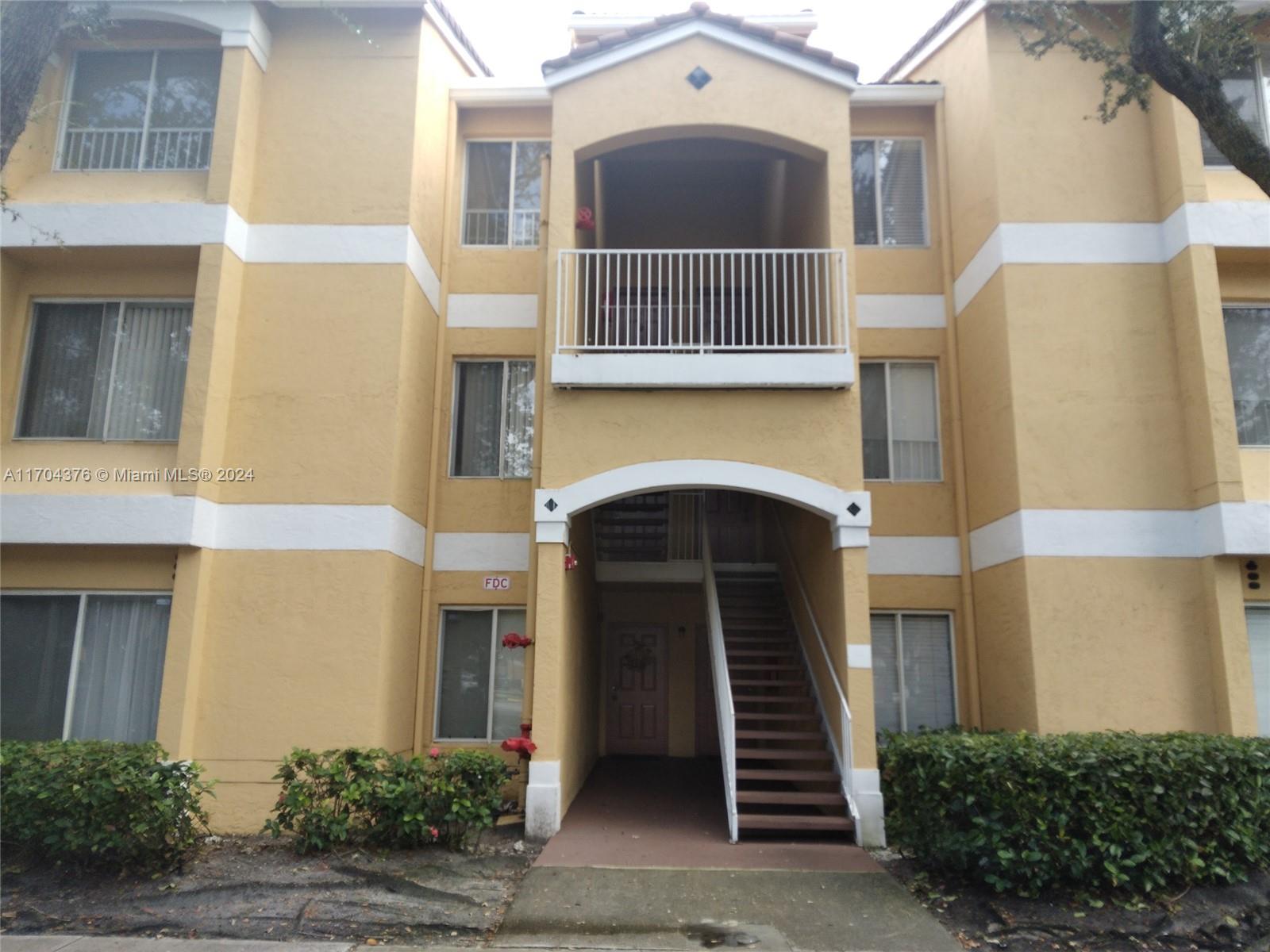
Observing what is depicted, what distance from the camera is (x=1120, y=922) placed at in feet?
20.4

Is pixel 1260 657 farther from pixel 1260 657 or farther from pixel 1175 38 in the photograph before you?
pixel 1175 38

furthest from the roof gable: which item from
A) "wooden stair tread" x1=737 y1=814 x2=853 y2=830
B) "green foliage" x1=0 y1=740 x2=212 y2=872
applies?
"green foliage" x1=0 y1=740 x2=212 y2=872

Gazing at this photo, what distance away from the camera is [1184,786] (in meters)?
6.64

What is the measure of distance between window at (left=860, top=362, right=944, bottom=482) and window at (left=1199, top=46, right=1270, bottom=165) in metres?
4.16

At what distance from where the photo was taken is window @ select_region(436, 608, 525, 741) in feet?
34.0

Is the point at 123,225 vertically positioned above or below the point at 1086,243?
below

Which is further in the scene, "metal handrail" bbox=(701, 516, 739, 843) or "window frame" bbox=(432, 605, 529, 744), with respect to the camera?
"window frame" bbox=(432, 605, 529, 744)

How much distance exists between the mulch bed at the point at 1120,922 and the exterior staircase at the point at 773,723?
203cm

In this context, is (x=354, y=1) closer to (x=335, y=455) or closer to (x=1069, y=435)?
(x=335, y=455)

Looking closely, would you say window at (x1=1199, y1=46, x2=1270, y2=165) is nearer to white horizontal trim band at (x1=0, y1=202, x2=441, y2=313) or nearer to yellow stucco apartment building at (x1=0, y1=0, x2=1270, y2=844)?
yellow stucco apartment building at (x1=0, y1=0, x2=1270, y2=844)

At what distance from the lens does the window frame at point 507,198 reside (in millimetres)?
11516

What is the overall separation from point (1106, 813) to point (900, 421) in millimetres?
5640

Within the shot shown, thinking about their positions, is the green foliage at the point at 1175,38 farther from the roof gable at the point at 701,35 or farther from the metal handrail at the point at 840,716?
the metal handrail at the point at 840,716

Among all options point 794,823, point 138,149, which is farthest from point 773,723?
point 138,149
